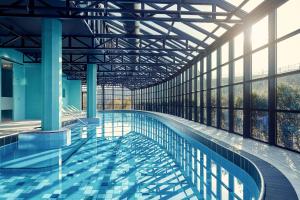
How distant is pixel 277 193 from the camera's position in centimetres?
313

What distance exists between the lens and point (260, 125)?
7.41m

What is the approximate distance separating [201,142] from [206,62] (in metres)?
5.06

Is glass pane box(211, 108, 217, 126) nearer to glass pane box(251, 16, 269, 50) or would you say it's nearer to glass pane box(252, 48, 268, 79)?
glass pane box(252, 48, 268, 79)

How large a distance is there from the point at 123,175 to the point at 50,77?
16.3ft

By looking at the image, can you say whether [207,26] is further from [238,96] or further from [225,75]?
[238,96]

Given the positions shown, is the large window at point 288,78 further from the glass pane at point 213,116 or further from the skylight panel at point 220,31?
the glass pane at point 213,116

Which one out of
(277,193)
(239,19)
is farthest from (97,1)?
(277,193)

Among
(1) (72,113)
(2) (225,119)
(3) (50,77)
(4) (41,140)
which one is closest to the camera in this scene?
(4) (41,140)

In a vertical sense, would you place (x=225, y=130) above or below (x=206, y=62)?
below

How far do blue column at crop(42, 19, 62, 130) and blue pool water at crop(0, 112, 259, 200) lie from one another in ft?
4.15

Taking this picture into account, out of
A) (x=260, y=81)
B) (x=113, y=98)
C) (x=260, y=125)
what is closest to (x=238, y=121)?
(x=260, y=125)

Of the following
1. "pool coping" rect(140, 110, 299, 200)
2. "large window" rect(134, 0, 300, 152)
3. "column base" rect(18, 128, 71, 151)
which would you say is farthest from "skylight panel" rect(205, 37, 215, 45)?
"column base" rect(18, 128, 71, 151)

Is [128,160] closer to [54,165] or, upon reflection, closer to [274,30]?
[54,165]

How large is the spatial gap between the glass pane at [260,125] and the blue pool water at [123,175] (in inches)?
56.0
